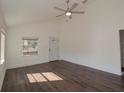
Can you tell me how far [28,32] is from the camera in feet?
27.5

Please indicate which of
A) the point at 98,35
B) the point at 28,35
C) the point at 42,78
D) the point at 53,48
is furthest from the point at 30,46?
the point at 98,35

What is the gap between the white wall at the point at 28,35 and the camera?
745 cm

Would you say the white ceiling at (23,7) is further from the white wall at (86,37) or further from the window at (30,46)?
the window at (30,46)

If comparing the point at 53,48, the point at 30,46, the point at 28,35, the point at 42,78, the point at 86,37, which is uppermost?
the point at 28,35

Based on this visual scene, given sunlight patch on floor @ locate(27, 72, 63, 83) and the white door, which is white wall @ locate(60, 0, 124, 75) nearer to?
the white door

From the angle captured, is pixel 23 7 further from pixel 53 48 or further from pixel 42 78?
pixel 53 48

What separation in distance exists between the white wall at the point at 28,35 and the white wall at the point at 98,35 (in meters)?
1.98

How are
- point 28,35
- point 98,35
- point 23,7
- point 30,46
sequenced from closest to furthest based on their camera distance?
point 23,7 → point 98,35 → point 28,35 → point 30,46

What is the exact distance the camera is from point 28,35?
27.5ft

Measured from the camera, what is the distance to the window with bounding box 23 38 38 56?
27.2 feet

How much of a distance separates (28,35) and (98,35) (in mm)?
4889

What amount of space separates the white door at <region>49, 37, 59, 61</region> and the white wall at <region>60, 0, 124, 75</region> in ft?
5.65

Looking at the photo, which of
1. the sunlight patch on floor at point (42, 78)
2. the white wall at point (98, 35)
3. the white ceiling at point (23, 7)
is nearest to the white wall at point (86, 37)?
the white wall at point (98, 35)

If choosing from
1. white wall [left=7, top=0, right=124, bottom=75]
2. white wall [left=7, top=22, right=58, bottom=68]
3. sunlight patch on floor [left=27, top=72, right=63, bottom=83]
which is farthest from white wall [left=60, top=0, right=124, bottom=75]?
sunlight patch on floor [left=27, top=72, right=63, bottom=83]
